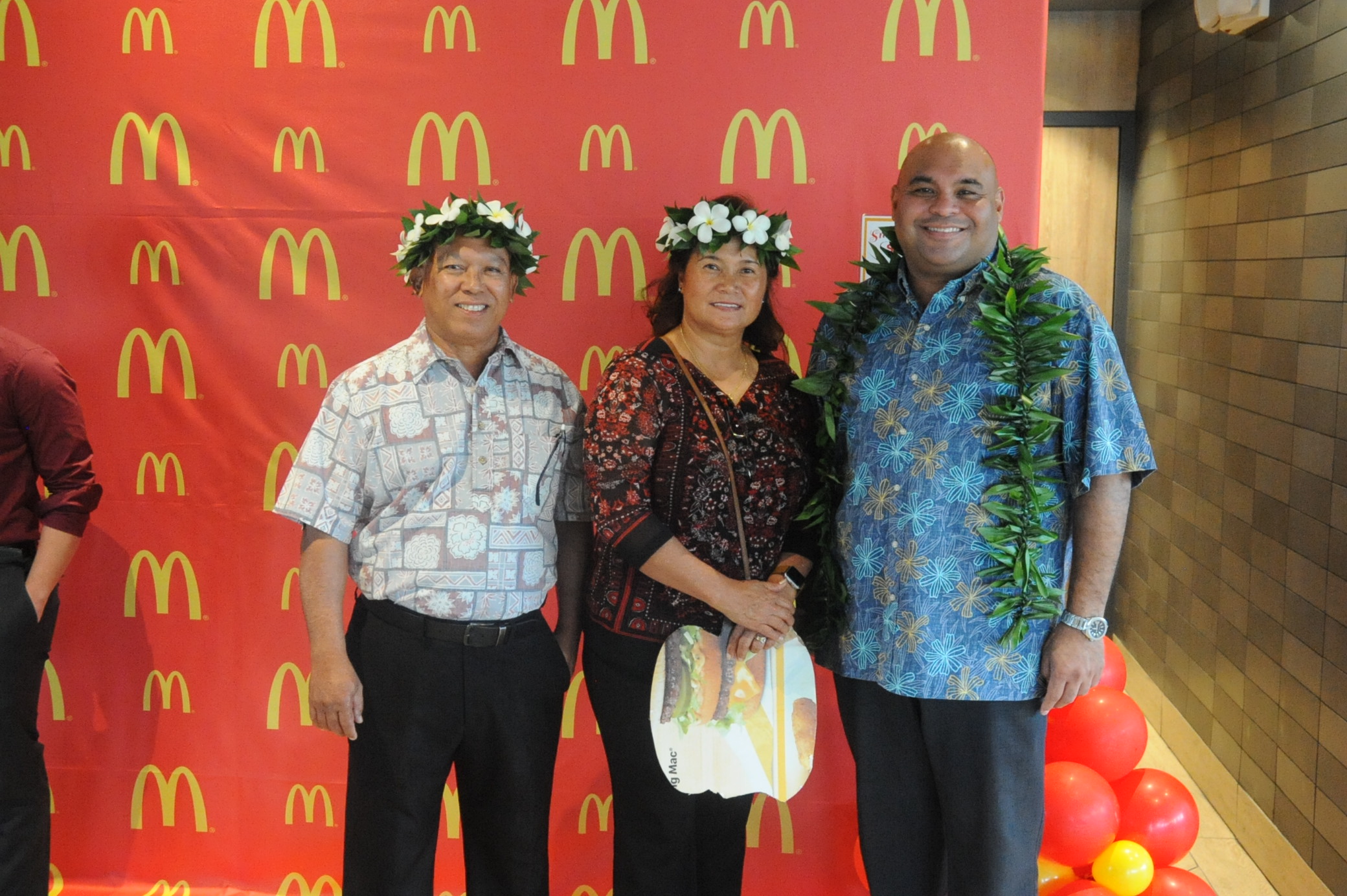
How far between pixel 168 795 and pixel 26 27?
6.84ft

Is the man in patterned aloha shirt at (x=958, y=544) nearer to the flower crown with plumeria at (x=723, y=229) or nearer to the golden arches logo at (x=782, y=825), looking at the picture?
the flower crown with plumeria at (x=723, y=229)

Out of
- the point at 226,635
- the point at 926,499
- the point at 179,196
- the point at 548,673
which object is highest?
the point at 179,196

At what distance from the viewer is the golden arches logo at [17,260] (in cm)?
275

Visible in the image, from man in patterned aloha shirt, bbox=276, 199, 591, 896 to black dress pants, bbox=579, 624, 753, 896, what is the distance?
0.40 ft

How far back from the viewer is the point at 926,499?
1819mm

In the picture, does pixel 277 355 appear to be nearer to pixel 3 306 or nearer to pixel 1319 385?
pixel 3 306

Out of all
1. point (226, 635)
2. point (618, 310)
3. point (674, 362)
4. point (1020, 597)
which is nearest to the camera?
point (1020, 597)

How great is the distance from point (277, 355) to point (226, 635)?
2.58 feet

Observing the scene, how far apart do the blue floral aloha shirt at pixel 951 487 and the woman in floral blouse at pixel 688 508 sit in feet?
0.61

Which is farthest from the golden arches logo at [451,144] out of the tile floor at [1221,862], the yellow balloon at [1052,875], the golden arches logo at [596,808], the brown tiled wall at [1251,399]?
the tile floor at [1221,862]

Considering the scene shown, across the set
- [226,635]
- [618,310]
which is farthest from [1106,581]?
[226,635]

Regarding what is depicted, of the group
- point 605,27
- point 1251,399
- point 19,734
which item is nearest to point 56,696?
point 19,734

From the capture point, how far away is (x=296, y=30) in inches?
103

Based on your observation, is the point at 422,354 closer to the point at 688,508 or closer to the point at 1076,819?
the point at 688,508
